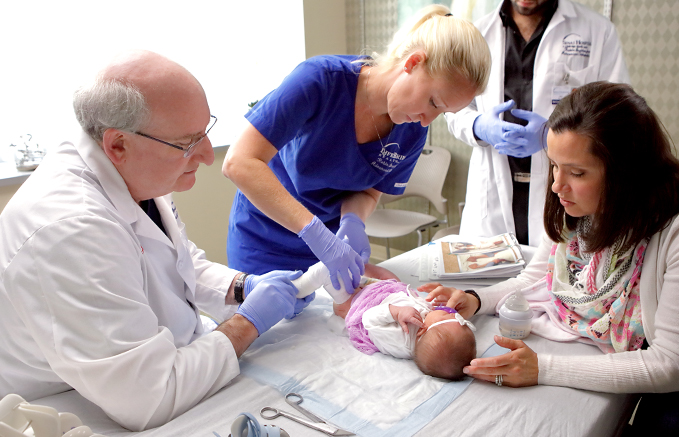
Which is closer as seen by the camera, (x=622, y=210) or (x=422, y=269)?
(x=622, y=210)

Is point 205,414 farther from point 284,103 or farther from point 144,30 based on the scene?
point 144,30

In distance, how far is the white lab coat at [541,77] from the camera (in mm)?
2303

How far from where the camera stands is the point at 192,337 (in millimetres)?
1418

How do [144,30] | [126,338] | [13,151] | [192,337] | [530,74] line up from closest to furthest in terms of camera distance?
[126,338] < [192,337] < [530,74] < [13,151] < [144,30]

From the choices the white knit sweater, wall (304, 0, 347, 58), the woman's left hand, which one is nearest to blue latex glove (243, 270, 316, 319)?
the woman's left hand

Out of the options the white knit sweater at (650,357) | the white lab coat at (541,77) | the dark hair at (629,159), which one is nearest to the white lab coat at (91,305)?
the white knit sweater at (650,357)

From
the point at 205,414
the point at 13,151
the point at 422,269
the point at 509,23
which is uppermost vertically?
the point at 509,23

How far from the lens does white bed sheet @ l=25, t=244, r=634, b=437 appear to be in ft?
3.54

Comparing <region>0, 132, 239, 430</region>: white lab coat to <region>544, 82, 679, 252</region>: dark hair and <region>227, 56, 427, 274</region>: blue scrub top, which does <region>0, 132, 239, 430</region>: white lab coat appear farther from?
<region>544, 82, 679, 252</region>: dark hair

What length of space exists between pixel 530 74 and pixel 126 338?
2196mm

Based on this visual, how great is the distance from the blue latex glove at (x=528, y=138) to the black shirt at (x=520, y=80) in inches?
9.1

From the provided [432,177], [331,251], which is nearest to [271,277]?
[331,251]

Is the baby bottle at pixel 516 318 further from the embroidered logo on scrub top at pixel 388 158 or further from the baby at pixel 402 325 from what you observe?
the embroidered logo on scrub top at pixel 388 158

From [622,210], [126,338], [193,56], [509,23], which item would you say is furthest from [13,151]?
[622,210]
